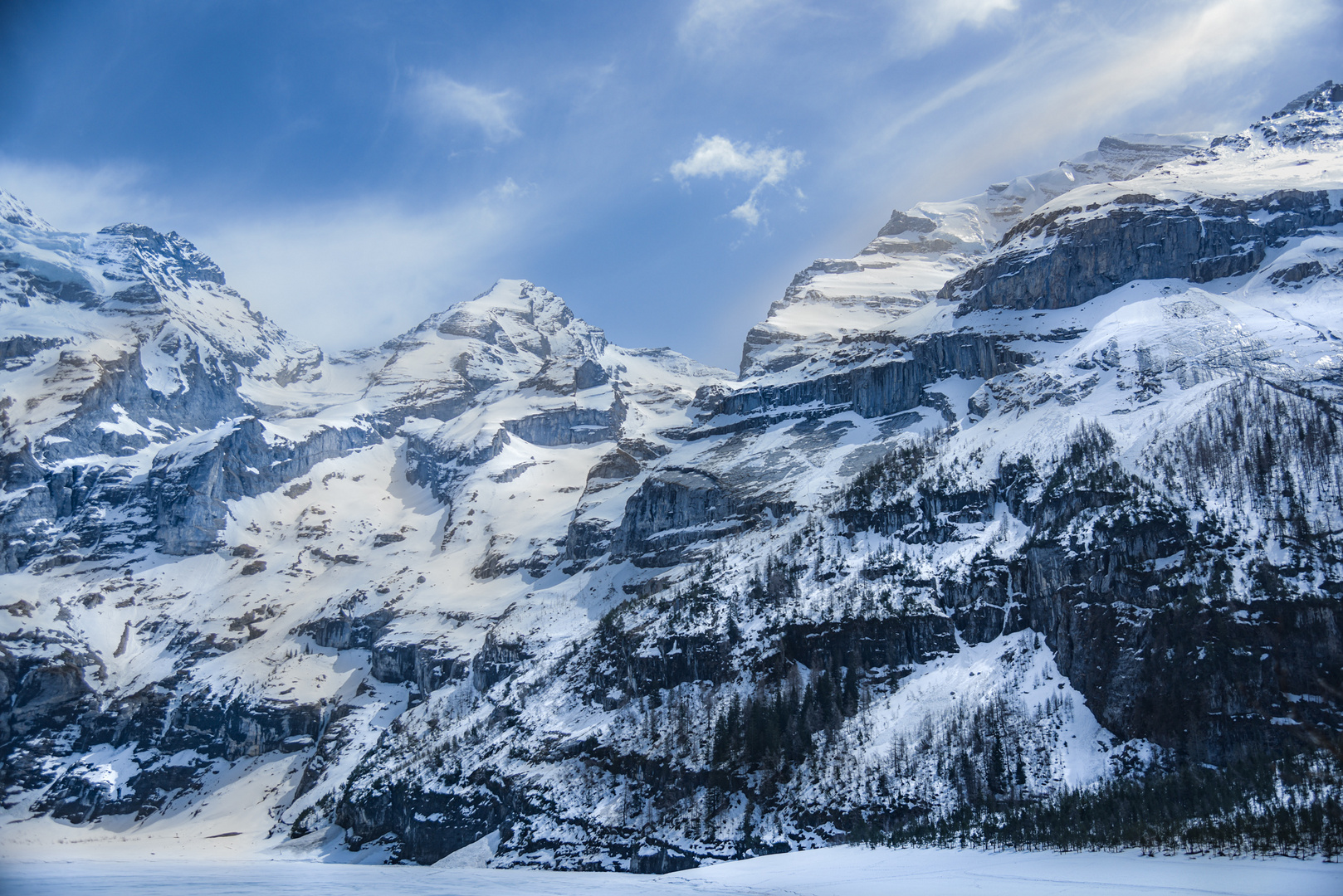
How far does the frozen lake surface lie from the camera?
78312 mm

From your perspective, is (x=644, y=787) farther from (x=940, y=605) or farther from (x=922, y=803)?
Answer: (x=940, y=605)

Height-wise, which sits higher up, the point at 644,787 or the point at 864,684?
the point at 864,684

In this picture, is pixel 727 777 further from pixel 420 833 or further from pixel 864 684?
pixel 420 833

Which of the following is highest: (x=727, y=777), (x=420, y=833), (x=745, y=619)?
(x=745, y=619)

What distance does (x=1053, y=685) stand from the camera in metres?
144

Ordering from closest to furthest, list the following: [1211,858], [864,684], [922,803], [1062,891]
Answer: [1062,891], [1211,858], [922,803], [864,684]

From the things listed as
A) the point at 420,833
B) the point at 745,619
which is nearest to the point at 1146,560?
the point at 745,619

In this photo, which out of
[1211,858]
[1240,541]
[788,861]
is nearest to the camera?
[1211,858]

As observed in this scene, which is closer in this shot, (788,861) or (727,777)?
(788,861)

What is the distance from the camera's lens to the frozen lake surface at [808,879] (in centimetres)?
7831

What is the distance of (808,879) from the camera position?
106000mm

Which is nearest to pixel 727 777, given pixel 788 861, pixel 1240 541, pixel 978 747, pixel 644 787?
pixel 644 787

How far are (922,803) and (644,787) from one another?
43.0 m

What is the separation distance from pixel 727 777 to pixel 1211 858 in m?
71.3
